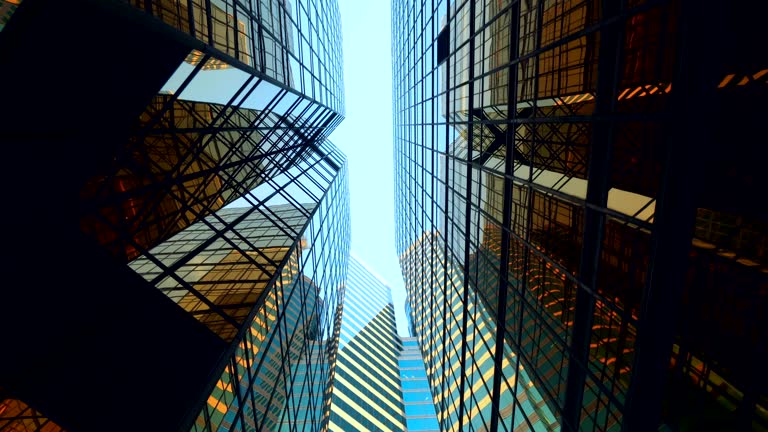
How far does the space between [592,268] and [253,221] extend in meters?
12.6

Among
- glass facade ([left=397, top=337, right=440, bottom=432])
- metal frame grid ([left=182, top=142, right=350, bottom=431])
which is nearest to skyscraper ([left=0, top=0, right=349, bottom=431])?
metal frame grid ([left=182, top=142, right=350, bottom=431])

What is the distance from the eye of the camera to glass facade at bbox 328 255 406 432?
4453cm

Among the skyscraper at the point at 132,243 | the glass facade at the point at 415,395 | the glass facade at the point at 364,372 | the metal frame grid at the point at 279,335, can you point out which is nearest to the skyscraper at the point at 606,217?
the metal frame grid at the point at 279,335

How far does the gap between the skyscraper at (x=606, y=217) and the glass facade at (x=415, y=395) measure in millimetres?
38465

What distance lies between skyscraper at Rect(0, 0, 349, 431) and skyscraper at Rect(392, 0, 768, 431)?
332 inches

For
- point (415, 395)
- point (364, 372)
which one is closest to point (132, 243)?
point (364, 372)

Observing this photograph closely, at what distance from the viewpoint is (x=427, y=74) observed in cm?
2919

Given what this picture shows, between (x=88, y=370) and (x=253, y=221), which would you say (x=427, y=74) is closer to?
(x=253, y=221)

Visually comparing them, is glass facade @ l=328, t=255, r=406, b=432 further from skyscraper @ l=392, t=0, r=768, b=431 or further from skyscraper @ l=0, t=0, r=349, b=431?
skyscraper @ l=0, t=0, r=349, b=431

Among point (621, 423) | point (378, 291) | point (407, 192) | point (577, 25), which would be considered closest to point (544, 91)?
point (577, 25)

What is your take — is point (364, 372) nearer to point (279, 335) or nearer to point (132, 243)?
point (279, 335)

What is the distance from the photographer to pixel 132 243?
8.42m

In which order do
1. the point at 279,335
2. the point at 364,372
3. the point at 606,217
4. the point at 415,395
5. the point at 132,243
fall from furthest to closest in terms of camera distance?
the point at 415,395, the point at 364,372, the point at 279,335, the point at 606,217, the point at 132,243

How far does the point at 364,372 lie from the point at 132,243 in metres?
50.3
